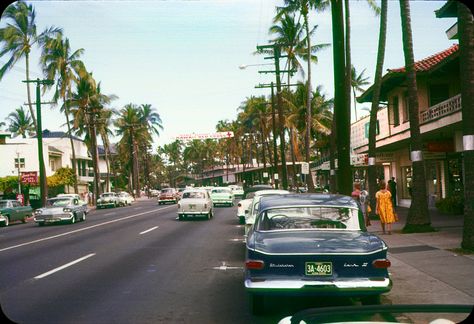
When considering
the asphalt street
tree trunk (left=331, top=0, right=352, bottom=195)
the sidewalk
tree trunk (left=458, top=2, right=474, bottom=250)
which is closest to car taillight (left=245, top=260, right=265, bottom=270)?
the asphalt street

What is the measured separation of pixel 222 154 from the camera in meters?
132

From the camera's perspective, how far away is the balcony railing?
18.9 meters

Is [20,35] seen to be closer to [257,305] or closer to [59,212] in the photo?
[59,212]

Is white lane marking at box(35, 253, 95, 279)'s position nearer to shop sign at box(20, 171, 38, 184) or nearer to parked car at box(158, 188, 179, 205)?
shop sign at box(20, 171, 38, 184)

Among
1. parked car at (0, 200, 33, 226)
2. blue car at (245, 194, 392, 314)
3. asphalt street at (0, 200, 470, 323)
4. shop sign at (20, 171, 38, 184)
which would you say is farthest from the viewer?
shop sign at (20, 171, 38, 184)

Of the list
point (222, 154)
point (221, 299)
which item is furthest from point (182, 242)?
point (222, 154)

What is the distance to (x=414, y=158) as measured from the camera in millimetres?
16859

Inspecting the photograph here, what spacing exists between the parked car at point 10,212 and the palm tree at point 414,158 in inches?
926

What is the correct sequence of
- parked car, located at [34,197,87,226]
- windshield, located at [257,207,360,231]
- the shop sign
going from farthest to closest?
the shop sign, parked car, located at [34,197,87,226], windshield, located at [257,207,360,231]

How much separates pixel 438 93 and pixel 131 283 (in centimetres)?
2144

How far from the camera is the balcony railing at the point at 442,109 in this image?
62.0ft

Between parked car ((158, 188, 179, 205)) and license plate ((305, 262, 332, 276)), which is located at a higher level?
license plate ((305, 262, 332, 276))

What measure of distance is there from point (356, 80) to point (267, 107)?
15635 millimetres

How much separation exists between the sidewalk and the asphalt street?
2.15ft
